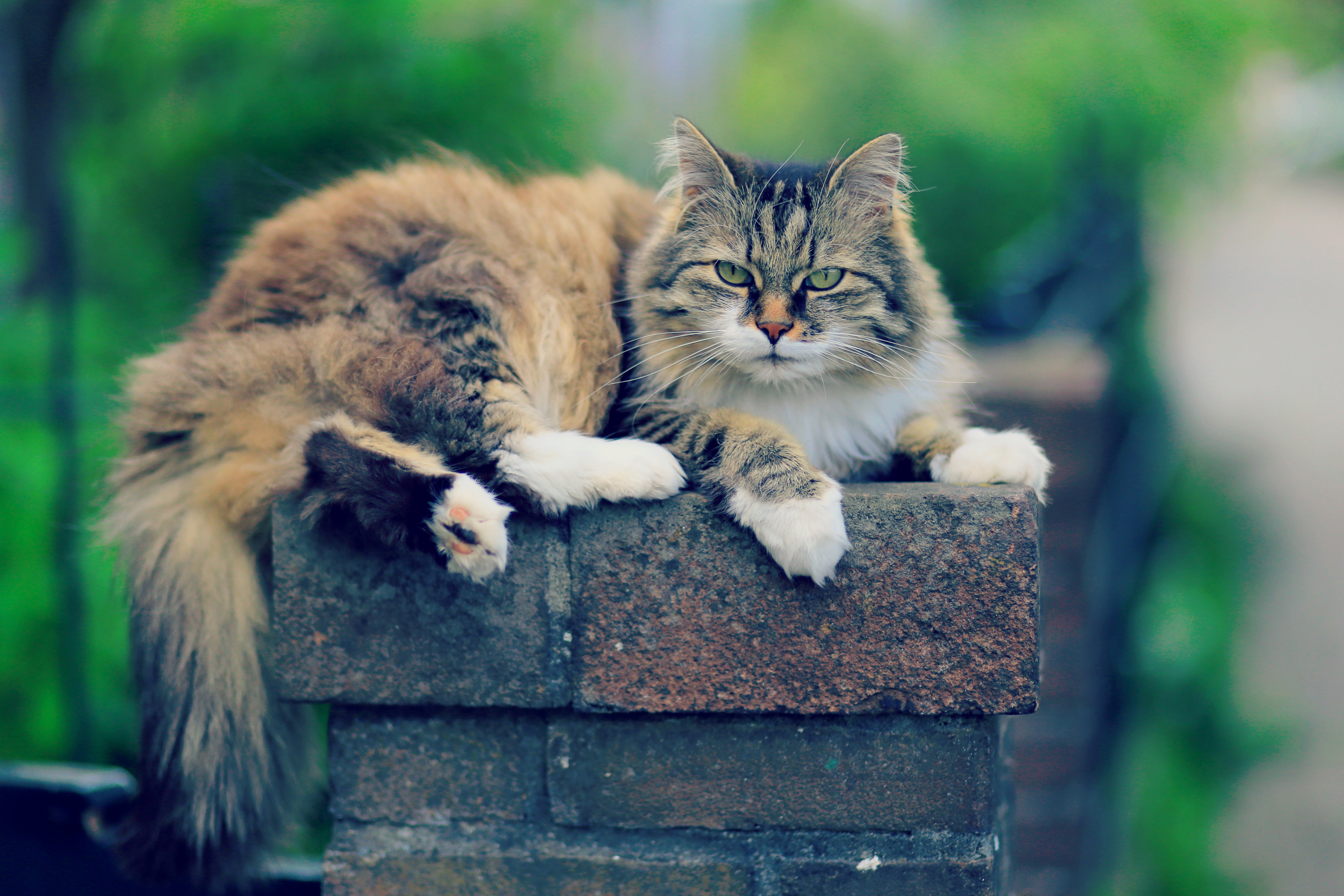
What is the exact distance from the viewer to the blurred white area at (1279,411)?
4.30 meters

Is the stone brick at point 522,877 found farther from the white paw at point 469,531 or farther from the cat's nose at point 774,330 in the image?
the cat's nose at point 774,330

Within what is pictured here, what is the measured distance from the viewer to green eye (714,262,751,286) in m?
1.86

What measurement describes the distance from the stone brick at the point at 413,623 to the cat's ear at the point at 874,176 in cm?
87

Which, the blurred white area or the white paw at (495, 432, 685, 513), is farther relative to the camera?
the blurred white area

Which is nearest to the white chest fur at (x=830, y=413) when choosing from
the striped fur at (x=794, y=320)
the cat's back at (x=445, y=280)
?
the striped fur at (x=794, y=320)

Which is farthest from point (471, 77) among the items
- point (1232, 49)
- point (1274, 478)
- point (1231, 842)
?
point (1231, 842)

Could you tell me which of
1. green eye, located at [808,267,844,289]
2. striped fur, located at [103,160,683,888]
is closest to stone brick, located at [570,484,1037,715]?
striped fur, located at [103,160,683,888]

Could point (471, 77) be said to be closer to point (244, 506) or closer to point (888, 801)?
point (244, 506)

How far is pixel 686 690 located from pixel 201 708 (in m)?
0.80

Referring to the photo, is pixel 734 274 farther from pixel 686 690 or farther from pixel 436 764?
pixel 436 764

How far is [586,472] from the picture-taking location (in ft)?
5.08

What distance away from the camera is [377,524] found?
1.49 metres

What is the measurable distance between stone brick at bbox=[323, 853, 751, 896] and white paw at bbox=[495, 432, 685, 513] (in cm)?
56

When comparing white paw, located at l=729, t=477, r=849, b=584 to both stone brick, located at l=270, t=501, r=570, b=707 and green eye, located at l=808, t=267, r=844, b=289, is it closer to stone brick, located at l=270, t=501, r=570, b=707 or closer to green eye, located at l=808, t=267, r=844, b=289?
stone brick, located at l=270, t=501, r=570, b=707
